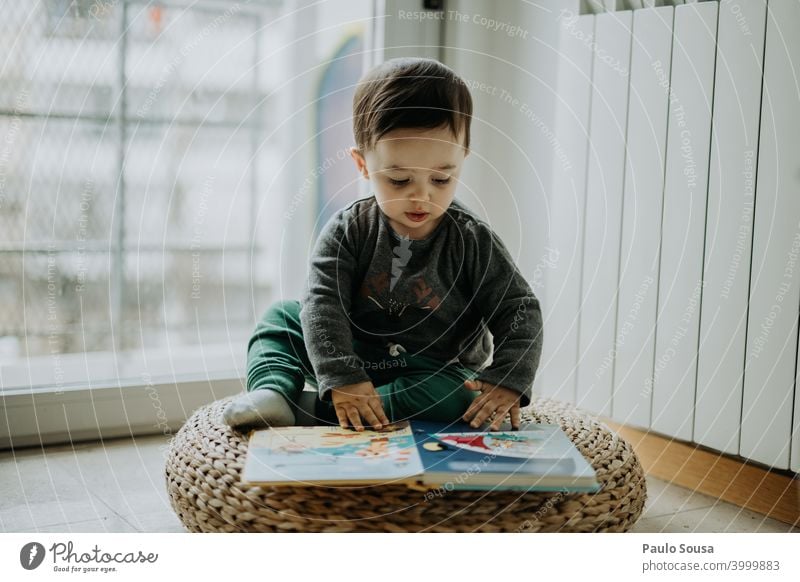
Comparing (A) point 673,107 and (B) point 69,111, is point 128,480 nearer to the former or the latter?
(B) point 69,111

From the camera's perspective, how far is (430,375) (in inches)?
36.9

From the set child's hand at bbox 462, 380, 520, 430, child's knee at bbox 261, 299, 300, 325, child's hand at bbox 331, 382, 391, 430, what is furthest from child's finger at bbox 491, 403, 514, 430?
child's knee at bbox 261, 299, 300, 325

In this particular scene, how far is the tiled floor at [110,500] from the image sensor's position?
93 cm

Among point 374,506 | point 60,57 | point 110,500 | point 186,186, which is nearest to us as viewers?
point 374,506

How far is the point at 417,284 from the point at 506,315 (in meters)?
0.10

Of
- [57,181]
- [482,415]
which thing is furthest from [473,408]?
[57,181]

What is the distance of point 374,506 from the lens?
760 mm

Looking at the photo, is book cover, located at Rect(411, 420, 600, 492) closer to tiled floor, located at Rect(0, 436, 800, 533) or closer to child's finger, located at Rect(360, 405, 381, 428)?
child's finger, located at Rect(360, 405, 381, 428)

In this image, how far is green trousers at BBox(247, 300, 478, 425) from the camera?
0.92 m

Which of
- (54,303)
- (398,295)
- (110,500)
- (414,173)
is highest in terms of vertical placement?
(414,173)

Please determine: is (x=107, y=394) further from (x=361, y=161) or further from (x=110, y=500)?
(x=361, y=161)

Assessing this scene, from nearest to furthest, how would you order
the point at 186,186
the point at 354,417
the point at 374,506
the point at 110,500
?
the point at 374,506 < the point at 354,417 < the point at 110,500 < the point at 186,186

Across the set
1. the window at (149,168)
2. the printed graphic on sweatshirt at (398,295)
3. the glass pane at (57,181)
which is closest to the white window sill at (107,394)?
the window at (149,168)

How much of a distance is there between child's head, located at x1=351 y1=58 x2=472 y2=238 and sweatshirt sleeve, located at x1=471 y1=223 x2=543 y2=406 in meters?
0.06
